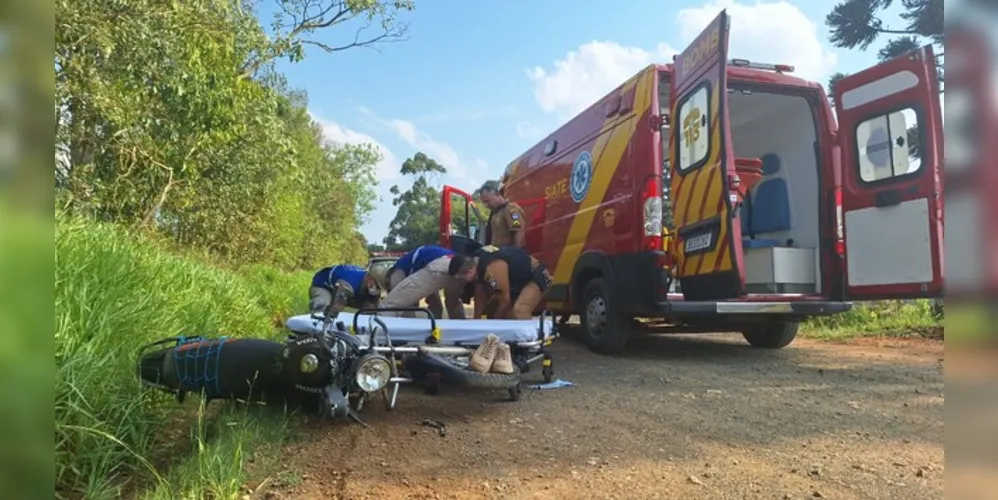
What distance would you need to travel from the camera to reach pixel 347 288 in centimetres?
545

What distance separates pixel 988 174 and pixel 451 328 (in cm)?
375

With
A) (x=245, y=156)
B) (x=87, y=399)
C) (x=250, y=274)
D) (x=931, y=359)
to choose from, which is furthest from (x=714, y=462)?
(x=250, y=274)

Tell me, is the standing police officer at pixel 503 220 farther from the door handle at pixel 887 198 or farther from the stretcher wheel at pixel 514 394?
the door handle at pixel 887 198

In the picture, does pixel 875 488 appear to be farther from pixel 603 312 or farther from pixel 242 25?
pixel 242 25

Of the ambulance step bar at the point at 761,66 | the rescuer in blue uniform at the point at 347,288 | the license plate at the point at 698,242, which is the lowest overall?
the rescuer in blue uniform at the point at 347,288

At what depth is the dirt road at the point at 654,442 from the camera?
265 centimetres

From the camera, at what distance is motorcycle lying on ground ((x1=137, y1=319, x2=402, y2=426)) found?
307 cm

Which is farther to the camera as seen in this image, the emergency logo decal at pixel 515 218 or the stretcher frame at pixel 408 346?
the emergency logo decal at pixel 515 218

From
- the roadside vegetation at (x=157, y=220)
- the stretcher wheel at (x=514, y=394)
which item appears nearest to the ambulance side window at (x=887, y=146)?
the stretcher wheel at (x=514, y=394)

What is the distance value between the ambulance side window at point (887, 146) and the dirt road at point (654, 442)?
5.51 feet

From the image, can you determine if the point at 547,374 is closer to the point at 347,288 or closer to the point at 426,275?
the point at 426,275

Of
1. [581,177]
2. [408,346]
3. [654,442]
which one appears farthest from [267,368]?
[581,177]

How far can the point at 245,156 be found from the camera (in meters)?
10.2

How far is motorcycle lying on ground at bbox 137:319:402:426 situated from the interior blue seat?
4673 mm
